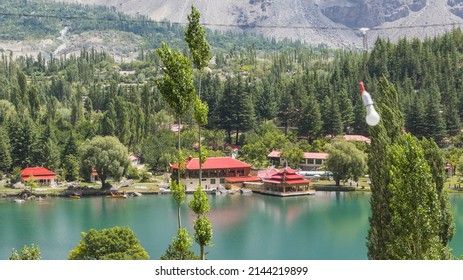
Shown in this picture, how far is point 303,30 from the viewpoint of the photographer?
161m

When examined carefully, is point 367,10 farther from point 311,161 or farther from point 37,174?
point 37,174

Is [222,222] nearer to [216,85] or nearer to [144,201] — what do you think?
[144,201]

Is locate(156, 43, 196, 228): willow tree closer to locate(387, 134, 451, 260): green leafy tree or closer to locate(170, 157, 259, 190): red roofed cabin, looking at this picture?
locate(387, 134, 451, 260): green leafy tree

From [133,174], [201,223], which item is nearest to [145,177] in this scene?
[133,174]

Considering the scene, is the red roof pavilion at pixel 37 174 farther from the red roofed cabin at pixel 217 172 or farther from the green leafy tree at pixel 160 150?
the red roofed cabin at pixel 217 172

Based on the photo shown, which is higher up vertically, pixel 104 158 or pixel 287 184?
pixel 104 158

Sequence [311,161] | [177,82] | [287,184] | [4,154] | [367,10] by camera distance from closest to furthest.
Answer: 1. [177,82]
2. [287,184]
3. [4,154]
4. [311,161]
5. [367,10]

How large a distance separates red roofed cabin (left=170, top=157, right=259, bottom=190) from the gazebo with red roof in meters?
1.65

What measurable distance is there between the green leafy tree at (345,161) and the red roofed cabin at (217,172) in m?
3.44

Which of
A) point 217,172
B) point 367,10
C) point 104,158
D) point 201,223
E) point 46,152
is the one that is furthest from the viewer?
point 367,10

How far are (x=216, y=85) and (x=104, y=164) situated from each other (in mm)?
14897

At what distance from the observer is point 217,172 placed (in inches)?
1170

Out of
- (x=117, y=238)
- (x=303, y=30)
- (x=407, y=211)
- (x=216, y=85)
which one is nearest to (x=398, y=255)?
(x=407, y=211)

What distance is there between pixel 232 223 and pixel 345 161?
8397mm
